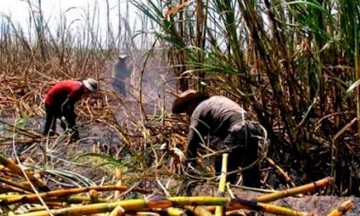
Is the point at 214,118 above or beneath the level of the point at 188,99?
beneath

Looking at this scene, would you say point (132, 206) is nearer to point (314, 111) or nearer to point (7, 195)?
point (7, 195)

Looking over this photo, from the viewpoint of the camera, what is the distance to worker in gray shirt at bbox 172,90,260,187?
5027mm

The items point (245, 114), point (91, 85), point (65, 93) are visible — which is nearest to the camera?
point (245, 114)

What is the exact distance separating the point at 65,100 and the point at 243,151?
11.6 ft

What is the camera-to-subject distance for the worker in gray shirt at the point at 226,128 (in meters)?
5.03

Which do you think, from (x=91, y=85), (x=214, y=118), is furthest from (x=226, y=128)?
(x=91, y=85)

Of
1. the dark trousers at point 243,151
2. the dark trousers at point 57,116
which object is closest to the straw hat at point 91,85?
the dark trousers at point 57,116

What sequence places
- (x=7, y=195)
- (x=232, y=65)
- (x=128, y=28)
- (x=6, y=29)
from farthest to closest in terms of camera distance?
(x=6, y=29)
(x=128, y=28)
(x=232, y=65)
(x=7, y=195)

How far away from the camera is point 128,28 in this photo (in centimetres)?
962

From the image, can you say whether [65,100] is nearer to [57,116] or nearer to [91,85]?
[57,116]

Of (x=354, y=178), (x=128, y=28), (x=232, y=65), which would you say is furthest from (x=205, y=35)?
(x=128, y=28)

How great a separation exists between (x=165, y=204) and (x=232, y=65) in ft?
10.9

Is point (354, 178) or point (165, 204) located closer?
point (165, 204)

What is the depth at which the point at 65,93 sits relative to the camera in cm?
827
